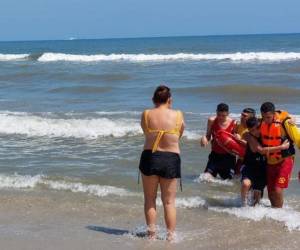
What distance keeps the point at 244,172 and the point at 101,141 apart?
4864 millimetres

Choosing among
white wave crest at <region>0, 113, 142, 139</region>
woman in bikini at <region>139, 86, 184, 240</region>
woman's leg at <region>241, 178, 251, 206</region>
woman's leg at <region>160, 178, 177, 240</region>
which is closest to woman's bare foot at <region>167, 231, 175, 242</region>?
woman's leg at <region>160, 178, 177, 240</region>

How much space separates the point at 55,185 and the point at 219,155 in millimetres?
2297

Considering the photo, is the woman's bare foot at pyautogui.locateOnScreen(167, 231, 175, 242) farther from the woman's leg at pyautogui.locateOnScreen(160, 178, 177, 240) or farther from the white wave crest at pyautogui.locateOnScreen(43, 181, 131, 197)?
the white wave crest at pyautogui.locateOnScreen(43, 181, 131, 197)

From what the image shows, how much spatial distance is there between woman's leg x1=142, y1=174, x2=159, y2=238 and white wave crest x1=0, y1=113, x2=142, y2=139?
5950mm

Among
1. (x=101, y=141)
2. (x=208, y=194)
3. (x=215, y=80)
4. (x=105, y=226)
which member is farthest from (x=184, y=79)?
(x=105, y=226)

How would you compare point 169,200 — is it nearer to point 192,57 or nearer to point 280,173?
point 280,173

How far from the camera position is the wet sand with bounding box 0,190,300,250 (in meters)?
5.20

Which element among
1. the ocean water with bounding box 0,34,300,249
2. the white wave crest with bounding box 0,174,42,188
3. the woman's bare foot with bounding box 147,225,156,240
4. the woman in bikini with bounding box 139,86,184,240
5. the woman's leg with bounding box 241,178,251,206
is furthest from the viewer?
the white wave crest with bounding box 0,174,42,188

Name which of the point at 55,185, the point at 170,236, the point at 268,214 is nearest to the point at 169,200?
the point at 170,236

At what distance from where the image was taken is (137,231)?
5.61 meters

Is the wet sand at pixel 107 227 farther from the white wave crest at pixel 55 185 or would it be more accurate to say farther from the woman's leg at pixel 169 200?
the white wave crest at pixel 55 185

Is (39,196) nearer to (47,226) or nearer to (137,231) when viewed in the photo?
(47,226)

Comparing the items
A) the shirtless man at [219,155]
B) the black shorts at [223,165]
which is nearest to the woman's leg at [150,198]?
the shirtless man at [219,155]

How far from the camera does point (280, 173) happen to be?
623 centimetres
